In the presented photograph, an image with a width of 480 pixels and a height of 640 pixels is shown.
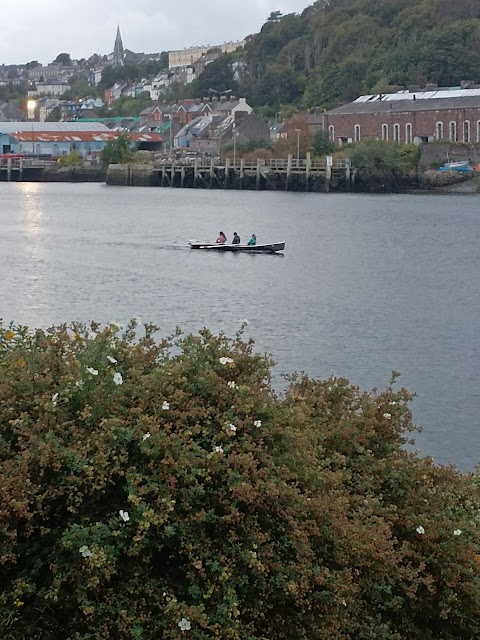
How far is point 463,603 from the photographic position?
30.7 ft

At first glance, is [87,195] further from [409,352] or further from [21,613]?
[21,613]

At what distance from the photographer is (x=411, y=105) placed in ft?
389

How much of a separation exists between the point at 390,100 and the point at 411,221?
50.9 m

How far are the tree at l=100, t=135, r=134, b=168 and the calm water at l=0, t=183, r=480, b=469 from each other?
40.6m

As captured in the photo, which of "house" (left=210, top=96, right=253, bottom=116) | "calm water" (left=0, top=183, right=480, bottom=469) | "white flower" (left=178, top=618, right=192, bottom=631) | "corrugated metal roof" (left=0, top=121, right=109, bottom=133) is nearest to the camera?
"white flower" (left=178, top=618, right=192, bottom=631)

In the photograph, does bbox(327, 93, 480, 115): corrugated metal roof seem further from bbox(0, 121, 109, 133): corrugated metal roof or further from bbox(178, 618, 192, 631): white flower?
bbox(178, 618, 192, 631): white flower

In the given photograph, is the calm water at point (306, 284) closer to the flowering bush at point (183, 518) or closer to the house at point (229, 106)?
the flowering bush at point (183, 518)

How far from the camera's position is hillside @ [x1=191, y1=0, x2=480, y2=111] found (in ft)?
459

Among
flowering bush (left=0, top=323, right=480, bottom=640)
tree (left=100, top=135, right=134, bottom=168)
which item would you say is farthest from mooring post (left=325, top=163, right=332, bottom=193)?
flowering bush (left=0, top=323, right=480, bottom=640)

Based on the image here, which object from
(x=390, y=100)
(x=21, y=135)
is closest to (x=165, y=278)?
(x=390, y=100)

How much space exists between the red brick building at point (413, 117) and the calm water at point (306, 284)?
27.6 meters

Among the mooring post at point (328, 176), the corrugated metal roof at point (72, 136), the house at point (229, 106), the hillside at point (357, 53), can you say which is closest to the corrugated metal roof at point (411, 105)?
the hillside at point (357, 53)

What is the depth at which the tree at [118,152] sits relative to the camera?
423ft

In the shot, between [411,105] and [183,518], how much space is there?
11419 cm
